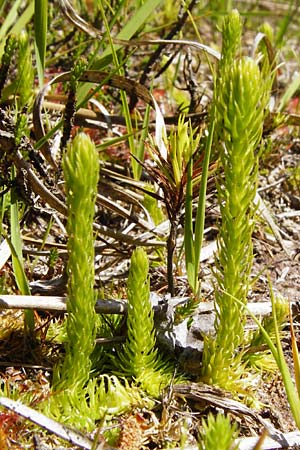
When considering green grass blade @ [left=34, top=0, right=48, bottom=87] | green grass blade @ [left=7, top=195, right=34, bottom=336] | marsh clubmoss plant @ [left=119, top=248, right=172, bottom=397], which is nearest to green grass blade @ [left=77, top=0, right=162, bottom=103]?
green grass blade @ [left=34, top=0, right=48, bottom=87]

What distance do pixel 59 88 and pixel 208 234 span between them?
1.11m

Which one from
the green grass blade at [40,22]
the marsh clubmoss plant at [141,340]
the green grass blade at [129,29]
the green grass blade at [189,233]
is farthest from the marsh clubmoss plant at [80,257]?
the green grass blade at [129,29]

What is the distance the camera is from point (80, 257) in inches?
58.2

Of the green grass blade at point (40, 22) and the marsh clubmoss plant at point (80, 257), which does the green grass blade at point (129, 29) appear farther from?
the marsh clubmoss plant at point (80, 257)

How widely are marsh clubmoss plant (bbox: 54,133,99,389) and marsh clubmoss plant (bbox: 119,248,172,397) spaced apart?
11 centimetres

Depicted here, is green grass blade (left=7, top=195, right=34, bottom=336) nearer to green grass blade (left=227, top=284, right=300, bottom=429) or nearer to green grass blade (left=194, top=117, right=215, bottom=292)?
green grass blade (left=194, top=117, right=215, bottom=292)

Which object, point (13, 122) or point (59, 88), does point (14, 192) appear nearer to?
point (13, 122)

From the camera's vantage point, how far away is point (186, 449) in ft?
4.90

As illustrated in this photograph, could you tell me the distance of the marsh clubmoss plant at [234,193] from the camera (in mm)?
1425

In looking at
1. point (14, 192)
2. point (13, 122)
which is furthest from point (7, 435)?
point (13, 122)

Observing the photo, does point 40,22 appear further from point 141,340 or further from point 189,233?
point 141,340

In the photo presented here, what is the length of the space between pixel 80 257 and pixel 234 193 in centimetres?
40

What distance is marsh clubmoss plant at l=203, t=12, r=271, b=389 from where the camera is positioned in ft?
4.67

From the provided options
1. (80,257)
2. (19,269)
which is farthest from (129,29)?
(80,257)
